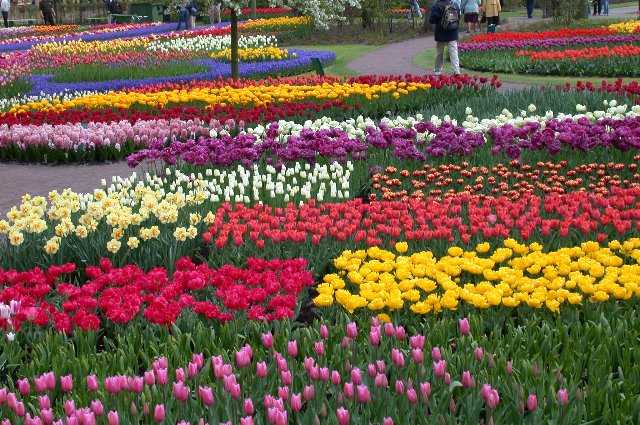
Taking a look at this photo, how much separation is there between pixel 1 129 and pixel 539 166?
24.8 ft

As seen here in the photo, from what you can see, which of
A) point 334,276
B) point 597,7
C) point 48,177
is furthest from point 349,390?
point 597,7

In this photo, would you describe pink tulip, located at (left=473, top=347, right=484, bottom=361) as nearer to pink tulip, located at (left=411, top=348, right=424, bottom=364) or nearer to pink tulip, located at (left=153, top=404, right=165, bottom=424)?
pink tulip, located at (left=411, top=348, right=424, bottom=364)

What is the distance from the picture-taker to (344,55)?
27.0 meters

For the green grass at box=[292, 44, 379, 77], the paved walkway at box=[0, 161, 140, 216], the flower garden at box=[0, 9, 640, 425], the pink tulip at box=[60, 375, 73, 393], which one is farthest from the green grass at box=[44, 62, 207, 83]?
the pink tulip at box=[60, 375, 73, 393]

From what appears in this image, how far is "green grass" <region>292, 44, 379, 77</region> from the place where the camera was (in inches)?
865

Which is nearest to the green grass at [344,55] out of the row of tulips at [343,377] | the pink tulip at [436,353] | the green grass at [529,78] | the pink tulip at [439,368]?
the green grass at [529,78]

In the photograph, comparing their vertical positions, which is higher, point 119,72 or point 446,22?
point 446,22

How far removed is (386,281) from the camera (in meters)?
4.73

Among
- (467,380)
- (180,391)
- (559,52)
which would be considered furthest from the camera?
(559,52)

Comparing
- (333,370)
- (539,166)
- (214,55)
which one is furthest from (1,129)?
(214,55)

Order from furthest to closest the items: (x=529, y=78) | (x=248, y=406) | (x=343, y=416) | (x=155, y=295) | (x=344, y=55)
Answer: (x=344, y=55), (x=529, y=78), (x=155, y=295), (x=248, y=406), (x=343, y=416)

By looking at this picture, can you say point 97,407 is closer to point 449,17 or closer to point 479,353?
point 479,353

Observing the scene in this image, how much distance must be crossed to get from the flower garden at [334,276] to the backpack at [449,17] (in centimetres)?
612

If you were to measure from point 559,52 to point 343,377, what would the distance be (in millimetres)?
18779
